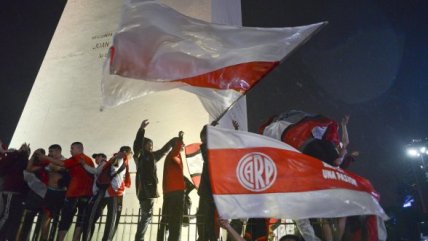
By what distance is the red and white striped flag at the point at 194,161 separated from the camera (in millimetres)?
7551

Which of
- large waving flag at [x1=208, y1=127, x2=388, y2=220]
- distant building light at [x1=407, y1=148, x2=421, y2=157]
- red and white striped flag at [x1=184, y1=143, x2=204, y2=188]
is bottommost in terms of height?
large waving flag at [x1=208, y1=127, x2=388, y2=220]

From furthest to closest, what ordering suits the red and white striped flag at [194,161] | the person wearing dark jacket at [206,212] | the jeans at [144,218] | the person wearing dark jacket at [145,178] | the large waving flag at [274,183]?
the red and white striped flag at [194,161] → the person wearing dark jacket at [145,178] → the jeans at [144,218] → the person wearing dark jacket at [206,212] → the large waving flag at [274,183]

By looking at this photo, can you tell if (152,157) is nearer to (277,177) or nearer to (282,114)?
(282,114)

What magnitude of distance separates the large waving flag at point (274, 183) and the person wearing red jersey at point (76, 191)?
3950 mm

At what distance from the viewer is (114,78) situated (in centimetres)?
512

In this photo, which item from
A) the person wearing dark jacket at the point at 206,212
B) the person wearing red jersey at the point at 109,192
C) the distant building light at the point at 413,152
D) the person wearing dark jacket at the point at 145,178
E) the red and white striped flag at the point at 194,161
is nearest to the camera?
the person wearing dark jacket at the point at 206,212

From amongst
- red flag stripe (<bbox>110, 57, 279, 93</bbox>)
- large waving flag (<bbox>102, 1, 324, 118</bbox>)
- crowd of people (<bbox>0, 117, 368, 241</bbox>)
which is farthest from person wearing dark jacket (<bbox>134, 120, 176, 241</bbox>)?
red flag stripe (<bbox>110, 57, 279, 93</bbox>)

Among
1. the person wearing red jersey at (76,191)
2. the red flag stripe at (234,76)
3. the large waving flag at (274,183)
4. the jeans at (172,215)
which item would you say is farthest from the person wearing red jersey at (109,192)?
the large waving flag at (274,183)

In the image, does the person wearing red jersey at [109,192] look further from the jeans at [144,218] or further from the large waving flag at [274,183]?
the large waving flag at [274,183]

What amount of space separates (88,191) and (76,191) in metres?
0.22

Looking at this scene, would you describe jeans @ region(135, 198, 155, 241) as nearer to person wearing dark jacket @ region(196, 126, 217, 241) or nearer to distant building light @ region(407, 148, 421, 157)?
person wearing dark jacket @ region(196, 126, 217, 241)

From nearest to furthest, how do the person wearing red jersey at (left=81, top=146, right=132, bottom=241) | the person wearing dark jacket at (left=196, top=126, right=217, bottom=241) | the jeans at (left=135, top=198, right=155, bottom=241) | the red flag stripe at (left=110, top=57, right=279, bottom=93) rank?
1. the red flag stripe at (left=110, top=57, right=279, bottom=93)
2. the person wearing dark jacket at (left=196, top=126, right=217, bottom=241)
3. the jeans at (left=135, top=198, right=155, bottom=241)
4. the person wearing red jersey at (left=81, top=146, right=132, bottom=241)

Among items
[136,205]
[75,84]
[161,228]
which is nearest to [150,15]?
[161,228]

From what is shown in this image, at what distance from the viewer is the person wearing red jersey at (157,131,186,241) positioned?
5723mm
